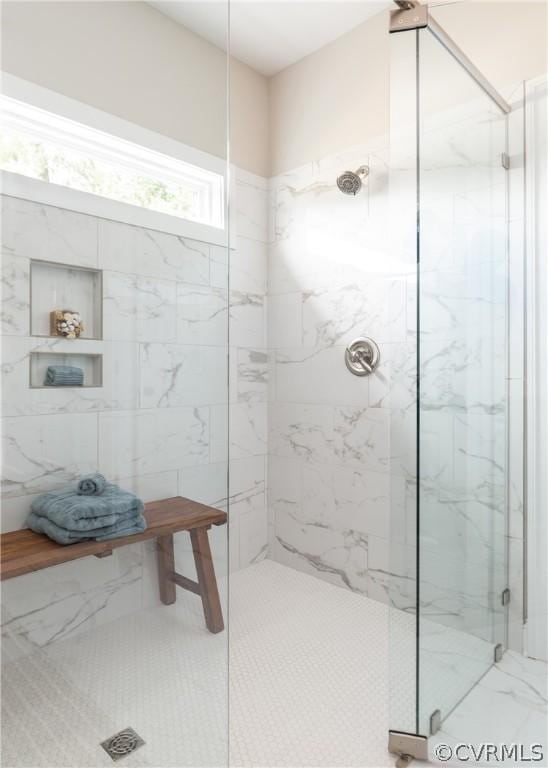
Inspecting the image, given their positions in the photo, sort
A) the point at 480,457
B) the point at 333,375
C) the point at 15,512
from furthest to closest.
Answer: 1. the point at 333,375
2. the point at 480,457
3. the point at 15,512

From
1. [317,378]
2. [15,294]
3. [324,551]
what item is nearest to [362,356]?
[317,378]

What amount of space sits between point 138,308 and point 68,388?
210mm

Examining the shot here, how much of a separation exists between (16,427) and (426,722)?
1352 mm

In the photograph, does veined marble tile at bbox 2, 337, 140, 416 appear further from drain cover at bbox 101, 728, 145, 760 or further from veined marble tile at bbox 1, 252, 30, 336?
drain cover at bbox 101, 728, 145, 760

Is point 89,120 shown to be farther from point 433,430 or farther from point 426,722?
point 426,722

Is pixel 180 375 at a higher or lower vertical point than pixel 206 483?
higher

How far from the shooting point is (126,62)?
99cm

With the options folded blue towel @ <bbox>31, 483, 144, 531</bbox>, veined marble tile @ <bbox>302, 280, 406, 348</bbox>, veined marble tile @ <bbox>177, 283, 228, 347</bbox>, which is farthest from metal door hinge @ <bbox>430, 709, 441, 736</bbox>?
veined marble tile @ <bbox>302, 280, 406, 348</bbox>

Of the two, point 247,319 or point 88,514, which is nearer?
point 88,514

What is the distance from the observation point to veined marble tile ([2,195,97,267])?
0.85 meters

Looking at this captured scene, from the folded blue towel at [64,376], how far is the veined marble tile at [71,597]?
0.33 m

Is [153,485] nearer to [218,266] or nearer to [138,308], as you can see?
[138,308]

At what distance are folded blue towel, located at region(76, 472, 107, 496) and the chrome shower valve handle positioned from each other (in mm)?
1638

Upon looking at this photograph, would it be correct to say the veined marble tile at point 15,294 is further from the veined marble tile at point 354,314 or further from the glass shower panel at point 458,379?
the veined marble tile at point 354,314
